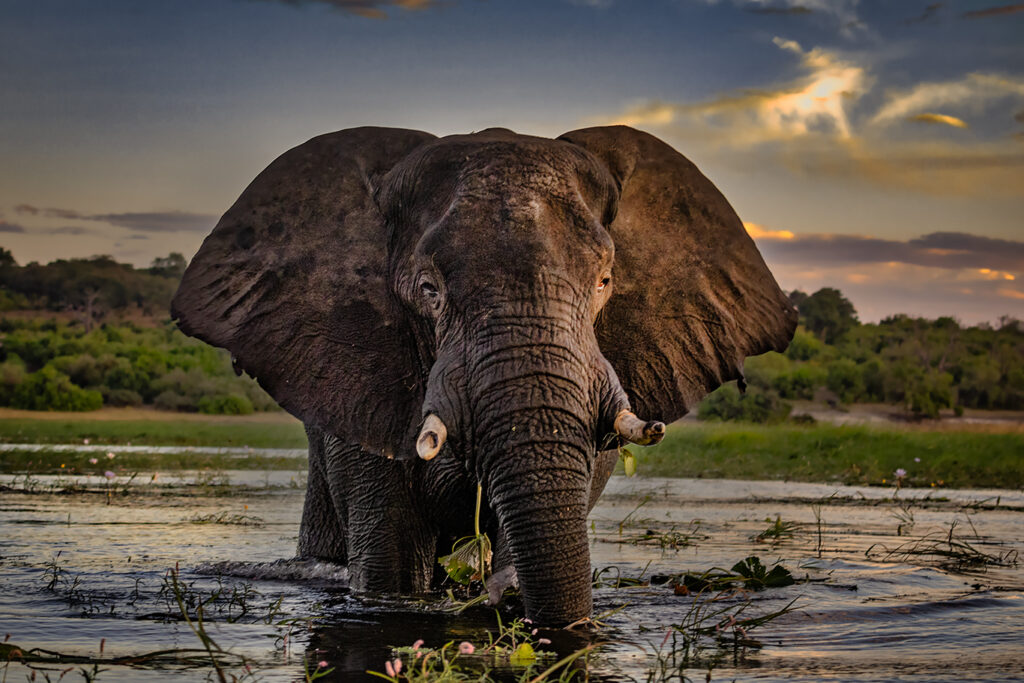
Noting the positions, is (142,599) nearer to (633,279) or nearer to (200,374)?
(633,279)

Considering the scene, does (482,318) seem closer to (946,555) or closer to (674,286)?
(674,286)

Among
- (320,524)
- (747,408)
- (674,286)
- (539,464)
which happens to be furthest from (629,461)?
(747,408)

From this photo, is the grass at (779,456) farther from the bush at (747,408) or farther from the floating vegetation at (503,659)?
the floating vegetation at (503,659)

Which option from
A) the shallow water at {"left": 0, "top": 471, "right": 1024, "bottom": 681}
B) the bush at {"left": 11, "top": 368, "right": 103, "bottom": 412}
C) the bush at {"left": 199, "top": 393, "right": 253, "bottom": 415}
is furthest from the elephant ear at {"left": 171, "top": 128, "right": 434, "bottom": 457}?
the bush at {"left": 199, "top": 393, "right": 253, "bottom": 415}

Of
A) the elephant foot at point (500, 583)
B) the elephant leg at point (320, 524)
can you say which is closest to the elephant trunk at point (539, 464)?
the elephant foot at point (500, 583)

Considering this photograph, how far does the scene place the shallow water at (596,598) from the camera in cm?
622

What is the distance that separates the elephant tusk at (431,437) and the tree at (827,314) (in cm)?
5853

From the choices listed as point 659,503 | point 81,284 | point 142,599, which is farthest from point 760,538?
point 81,284

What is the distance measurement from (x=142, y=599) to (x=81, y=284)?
204ft

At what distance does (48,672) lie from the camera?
5.69m

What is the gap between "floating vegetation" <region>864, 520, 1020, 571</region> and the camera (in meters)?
10.3

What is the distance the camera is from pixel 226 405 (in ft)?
153

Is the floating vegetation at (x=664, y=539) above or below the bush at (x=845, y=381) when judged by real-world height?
below

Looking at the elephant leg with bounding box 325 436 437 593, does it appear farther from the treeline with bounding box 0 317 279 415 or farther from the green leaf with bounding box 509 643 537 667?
the treeline with bounding box 0 317 279 415
